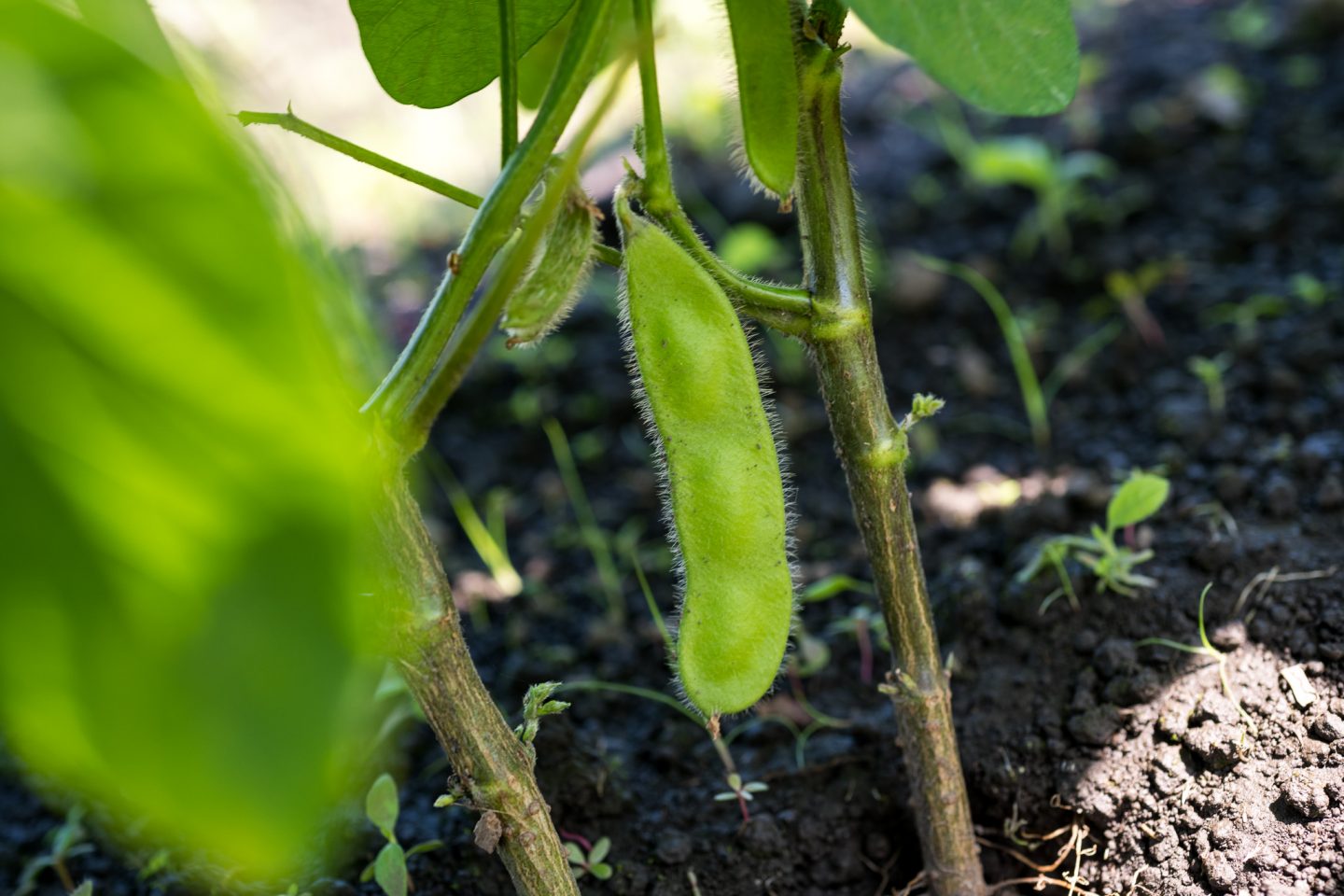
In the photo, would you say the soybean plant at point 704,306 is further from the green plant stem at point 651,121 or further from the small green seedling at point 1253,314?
the small green seedling at point 1253,314

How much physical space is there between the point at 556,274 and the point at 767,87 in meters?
0.23

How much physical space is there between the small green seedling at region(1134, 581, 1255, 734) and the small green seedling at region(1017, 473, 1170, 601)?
8 centimetres

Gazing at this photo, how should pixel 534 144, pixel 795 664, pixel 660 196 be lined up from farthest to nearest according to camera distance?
1. pixel 795 664
2. pixel 660 196
3. pixel 534 144

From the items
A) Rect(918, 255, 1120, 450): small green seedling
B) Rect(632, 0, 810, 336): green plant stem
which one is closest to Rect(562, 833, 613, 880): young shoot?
Rect(632, 0, 810, 336): green plant stem

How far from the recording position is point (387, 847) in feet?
3.71

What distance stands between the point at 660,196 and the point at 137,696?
600 mm

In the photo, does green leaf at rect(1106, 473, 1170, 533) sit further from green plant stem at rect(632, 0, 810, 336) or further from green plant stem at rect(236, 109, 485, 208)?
green plant stem at rect(236, 109, 485, 208)

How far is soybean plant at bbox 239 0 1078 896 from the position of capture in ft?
2.53

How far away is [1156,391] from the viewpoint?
6.64ft

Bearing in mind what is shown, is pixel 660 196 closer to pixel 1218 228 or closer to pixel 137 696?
pixel 137 696

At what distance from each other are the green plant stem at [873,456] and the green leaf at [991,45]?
13 centimetres

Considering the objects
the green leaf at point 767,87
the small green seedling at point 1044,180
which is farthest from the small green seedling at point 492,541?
the small green seedling at point 1044,180

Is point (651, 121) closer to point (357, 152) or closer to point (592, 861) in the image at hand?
point (357, 152)

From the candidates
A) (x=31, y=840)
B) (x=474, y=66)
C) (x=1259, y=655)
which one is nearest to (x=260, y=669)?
(x=474, y=66)
